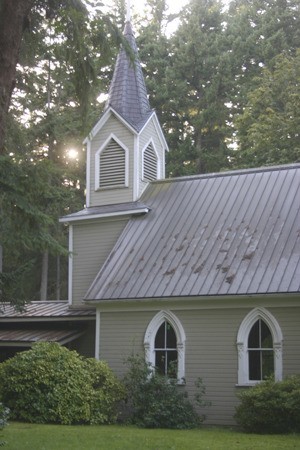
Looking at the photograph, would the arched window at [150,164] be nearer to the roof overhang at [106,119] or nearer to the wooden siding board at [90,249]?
the roof overhang at [106,119]

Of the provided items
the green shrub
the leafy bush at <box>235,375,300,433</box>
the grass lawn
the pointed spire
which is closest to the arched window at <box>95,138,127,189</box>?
the pointed spire

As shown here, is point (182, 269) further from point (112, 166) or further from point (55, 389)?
point (112, 166)

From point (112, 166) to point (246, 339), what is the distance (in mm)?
8750

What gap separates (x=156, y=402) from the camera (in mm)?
16672

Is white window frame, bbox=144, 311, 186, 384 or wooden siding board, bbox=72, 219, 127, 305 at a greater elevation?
wooden siding board, bbox=72, 219, 127, 305

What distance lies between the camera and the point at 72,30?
40.6 feet

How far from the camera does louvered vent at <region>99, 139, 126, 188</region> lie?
23.6 m

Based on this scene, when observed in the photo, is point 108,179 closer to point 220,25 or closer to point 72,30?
point 72,30

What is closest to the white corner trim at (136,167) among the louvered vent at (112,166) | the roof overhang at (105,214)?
the louvered vent at (112,166)

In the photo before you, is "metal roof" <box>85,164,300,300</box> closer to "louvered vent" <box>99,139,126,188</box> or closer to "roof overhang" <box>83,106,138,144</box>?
"louvered vent" <box>99,139,126,188</box>

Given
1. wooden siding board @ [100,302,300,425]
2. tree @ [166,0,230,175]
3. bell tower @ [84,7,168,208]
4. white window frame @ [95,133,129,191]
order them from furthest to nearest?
tree @ [166,0,230,175] → white window frame @ [95,133,129,191] → bell tower @ [84,7,168,208] → wooden siding board @ [100,302,300,425]

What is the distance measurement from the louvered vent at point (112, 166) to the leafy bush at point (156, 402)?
24.8 feet

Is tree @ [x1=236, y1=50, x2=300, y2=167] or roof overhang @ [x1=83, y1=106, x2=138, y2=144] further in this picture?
tree @ [x1=236, y1=50, x2=300, y2=167]

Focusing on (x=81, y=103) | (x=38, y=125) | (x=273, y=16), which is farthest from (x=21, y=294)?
(x=273, y=16)
